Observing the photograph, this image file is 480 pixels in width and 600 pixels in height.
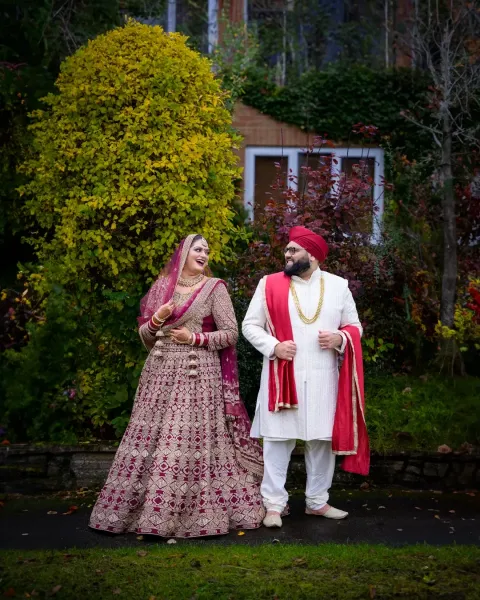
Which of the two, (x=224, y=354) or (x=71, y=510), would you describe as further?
(x=71, y=510)

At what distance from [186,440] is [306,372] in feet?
3.06

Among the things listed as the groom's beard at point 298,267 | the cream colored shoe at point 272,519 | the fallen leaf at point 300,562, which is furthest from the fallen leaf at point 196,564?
the groom's beard at point 298,267

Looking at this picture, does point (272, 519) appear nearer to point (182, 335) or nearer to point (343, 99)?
point (182, 335)

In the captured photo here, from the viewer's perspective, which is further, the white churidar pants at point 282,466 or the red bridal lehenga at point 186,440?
the white churidar pants at point 282,466

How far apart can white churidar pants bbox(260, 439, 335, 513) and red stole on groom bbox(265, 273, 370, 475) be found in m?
0.20

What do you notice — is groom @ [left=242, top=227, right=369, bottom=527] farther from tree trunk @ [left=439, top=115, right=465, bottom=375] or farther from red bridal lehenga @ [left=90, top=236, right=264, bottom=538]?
tree trunk @ [left=439, top=115, right=465, bottom=375]

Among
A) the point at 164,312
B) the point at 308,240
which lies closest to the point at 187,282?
the point at 164,312

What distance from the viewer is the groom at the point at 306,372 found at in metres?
6.98

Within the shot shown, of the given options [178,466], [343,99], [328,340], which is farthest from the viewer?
[343,99]

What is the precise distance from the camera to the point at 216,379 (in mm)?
7125

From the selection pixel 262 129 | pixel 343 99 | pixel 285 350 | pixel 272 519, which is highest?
pixel 343 99

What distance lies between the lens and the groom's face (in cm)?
714

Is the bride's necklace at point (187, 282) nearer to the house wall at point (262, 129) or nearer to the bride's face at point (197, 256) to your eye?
the bride's face at point (197, 256)

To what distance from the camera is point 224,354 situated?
23.6 feet
